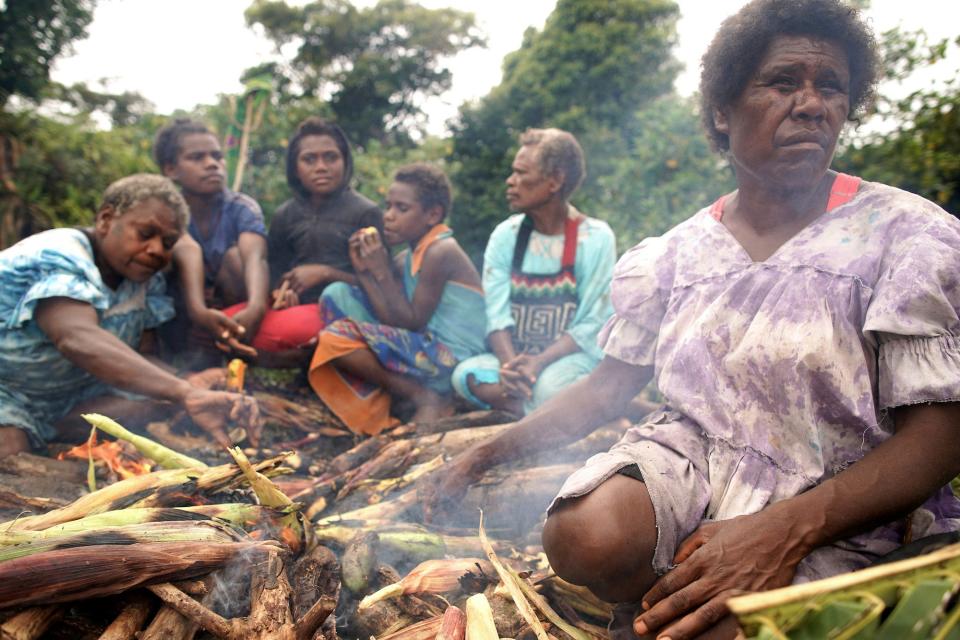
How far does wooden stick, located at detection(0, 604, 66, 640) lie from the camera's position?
1.61m

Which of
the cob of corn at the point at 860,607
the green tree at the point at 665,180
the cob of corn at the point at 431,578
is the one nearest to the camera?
the cob of corn at the point at 860,607

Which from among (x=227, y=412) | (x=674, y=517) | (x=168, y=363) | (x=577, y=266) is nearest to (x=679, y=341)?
(x=674, y=517)

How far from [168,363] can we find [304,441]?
112 cm

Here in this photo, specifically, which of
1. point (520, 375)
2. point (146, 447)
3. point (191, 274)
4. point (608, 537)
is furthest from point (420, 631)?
point (191, 274)

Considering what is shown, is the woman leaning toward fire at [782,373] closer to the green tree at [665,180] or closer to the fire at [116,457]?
the fire at [116,457]

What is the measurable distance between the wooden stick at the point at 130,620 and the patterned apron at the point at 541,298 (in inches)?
119

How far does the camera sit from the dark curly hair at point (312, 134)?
4859 millimetres

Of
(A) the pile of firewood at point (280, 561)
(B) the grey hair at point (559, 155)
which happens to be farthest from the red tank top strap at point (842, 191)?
(B) the grey hair at point (559, 155)

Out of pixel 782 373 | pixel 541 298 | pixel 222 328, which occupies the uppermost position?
pixel 782 373

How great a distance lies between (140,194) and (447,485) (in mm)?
2151

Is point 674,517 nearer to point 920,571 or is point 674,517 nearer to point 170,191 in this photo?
point 920,571

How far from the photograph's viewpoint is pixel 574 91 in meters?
12.9

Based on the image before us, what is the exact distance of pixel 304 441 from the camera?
3.96 meters

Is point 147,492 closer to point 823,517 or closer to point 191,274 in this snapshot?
point 823,517
